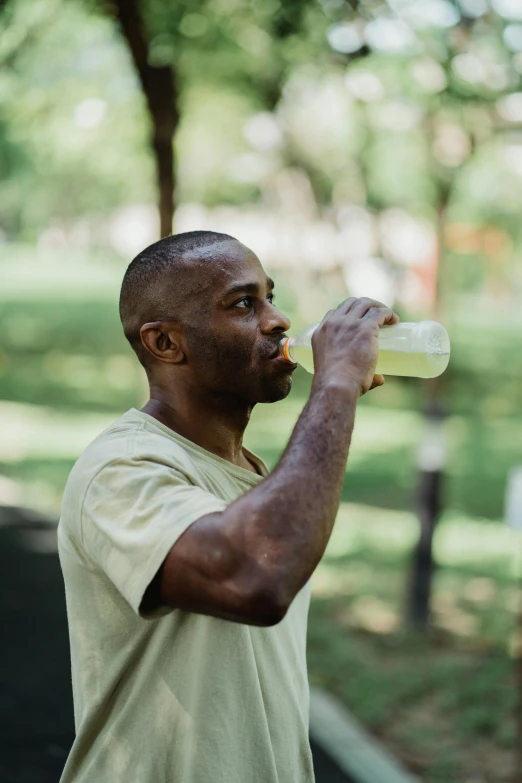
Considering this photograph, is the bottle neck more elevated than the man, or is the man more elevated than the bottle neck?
the bottle neck

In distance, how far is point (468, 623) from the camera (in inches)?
257

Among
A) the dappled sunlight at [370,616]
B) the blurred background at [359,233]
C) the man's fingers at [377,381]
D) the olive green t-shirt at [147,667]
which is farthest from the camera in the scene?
the dappled sunlight at [370,616]

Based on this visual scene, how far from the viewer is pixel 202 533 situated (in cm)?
156

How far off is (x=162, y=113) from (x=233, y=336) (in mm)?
5473

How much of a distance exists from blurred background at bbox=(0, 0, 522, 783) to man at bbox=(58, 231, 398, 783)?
3172mm

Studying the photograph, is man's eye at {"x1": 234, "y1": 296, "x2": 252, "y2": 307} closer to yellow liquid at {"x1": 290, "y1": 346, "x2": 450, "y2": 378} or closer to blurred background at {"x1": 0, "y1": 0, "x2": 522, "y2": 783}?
yellow liquid at {"x1": 290, "y1": 346, "x2": 450, "y2": 378}

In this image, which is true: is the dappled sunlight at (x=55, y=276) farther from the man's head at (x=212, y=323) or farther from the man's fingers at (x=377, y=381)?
the man's fingers at (x=377, y=381)

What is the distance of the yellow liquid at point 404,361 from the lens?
2.01 m

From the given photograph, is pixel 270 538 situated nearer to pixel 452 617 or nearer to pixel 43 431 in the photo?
pixel 452 617

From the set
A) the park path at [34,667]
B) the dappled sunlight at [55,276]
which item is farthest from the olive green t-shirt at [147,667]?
the dappled sunlight at [55,276]

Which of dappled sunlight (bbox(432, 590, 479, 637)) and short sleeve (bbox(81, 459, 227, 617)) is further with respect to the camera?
dappled sunlight (bbox(432, 590, 479, 637))

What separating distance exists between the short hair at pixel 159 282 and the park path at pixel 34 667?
298cm

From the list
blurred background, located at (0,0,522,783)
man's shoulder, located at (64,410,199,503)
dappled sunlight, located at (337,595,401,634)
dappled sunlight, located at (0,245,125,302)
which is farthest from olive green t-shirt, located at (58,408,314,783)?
dappled sunlight, located at (0,245,125,302)

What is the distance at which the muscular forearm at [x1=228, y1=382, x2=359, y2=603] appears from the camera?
153cm
